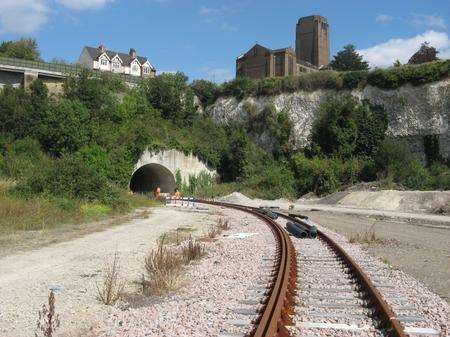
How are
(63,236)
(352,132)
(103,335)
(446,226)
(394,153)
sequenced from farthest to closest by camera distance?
1. (352,132)
2. (394,153)
3. (446,226)
4. (63,236)
5. (103,335)

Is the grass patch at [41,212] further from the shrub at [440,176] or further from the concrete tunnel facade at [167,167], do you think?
the shrub at [440,176]

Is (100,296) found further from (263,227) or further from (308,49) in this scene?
(308,49)

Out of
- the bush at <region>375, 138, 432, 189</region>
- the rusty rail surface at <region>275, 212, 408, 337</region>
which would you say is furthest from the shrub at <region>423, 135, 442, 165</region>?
the rusty rail surface at <region>275, 212, 408, 337</region>

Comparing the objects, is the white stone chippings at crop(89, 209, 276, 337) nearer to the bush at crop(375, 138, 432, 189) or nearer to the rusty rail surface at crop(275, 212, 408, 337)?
the rusty rail surface at crop(275, 212, 408, 337)

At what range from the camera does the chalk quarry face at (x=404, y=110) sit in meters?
40.8

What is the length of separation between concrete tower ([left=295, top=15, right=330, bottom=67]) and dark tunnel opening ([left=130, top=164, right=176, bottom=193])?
5932 cm

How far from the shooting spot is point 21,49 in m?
68.8

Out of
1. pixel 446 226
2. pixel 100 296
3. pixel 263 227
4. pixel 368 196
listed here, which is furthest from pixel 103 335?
pixel 368 196

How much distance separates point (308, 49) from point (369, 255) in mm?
93452

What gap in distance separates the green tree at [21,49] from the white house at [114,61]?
8215mm

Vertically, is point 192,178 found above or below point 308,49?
below

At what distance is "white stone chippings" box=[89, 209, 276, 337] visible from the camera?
5.98 m

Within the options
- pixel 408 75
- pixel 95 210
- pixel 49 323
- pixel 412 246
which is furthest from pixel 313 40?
pixel 49 323

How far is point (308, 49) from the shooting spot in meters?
101
